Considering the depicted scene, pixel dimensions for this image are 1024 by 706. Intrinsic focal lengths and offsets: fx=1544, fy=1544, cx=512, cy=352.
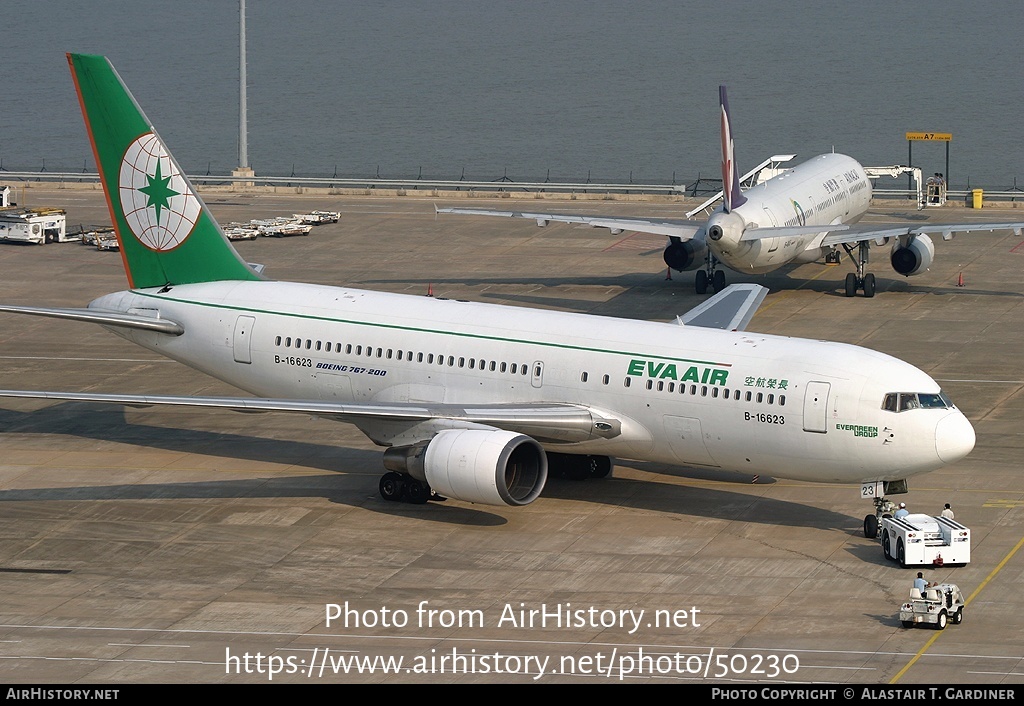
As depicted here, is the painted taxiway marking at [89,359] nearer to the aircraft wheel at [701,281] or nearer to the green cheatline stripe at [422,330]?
the green cheatline stripe at [422,330]

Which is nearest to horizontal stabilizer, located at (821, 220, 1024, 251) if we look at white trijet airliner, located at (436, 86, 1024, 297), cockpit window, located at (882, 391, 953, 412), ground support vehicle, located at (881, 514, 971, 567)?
white trijet airliner, located at (436, 86, 1024, 297)

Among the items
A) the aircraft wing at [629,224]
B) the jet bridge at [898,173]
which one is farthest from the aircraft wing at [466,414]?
the jet bridge at [898,173]

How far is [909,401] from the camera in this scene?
36.2m

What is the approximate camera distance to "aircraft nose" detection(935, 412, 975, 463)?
3581 centimetres

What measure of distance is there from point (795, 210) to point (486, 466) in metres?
36.2

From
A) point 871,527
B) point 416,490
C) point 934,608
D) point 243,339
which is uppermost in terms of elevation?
point 243,339

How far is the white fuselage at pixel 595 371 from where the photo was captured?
120ft

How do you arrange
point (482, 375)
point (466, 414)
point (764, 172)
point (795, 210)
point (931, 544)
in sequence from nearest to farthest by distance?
point (931, 544) < point (466, 414) < point (482, 375) < point (795, 210) < point (764, 172)

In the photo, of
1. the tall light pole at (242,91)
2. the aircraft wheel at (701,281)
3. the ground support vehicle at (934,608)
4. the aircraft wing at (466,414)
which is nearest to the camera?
the ground support vehicle at (934,608)

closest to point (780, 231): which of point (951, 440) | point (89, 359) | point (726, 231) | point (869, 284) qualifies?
point (726, 231)

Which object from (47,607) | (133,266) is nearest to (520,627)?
(47,607)

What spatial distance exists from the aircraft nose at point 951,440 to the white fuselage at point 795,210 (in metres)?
28.9

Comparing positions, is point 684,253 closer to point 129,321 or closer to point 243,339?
point 243,339

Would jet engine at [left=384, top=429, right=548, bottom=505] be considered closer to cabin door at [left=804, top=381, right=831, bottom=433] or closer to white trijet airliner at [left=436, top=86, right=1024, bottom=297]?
cabin door at [left=804, top=381, right=831, bottom=433]
